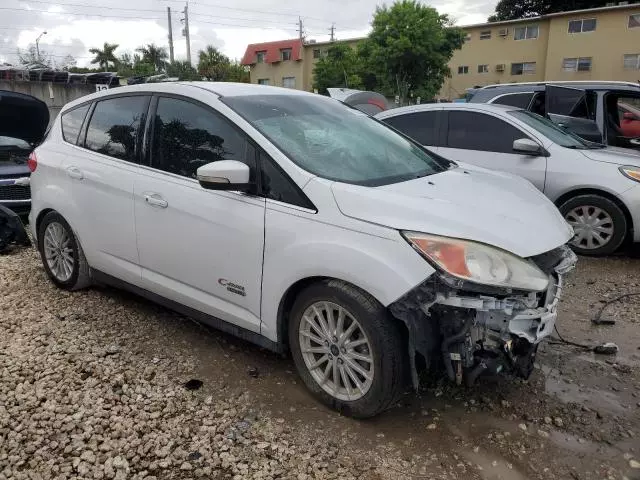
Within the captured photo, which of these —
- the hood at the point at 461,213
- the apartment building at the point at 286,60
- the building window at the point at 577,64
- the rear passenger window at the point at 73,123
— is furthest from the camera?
the apartment building at the point at 286,60

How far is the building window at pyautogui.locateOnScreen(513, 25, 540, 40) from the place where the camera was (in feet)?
117

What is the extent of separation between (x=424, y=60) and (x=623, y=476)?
1313 inches

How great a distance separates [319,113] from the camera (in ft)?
11.8

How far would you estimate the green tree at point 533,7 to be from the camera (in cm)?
4172

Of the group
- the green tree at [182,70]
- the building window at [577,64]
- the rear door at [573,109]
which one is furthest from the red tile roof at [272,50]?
the rear door at [573,109]

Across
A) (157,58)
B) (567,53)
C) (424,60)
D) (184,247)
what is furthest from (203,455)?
(157,58)

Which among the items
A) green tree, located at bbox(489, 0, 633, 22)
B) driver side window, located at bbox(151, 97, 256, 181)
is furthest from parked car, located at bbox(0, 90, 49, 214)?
green tree, located at bbox(489, 0, 633, 22)

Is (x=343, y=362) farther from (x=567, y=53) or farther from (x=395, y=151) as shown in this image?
(x=567, y=53)

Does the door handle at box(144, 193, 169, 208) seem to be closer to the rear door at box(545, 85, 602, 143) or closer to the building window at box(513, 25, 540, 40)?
the rear door at box(545, 85, 602, 143)

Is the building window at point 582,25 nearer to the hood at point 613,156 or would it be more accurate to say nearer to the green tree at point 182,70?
the green tree at point 182,70

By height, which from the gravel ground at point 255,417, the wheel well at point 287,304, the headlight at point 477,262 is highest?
the headlight at point 477,262

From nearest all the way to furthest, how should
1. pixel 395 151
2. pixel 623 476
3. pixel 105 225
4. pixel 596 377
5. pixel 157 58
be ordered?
1. pixel 623 476
2. pixel 596 377
3. pixel 395 151
4. pixel 105 225
5. pixel 157 58

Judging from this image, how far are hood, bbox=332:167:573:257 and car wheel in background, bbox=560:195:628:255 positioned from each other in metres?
2.87

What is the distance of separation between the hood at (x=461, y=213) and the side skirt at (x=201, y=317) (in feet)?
3.15
